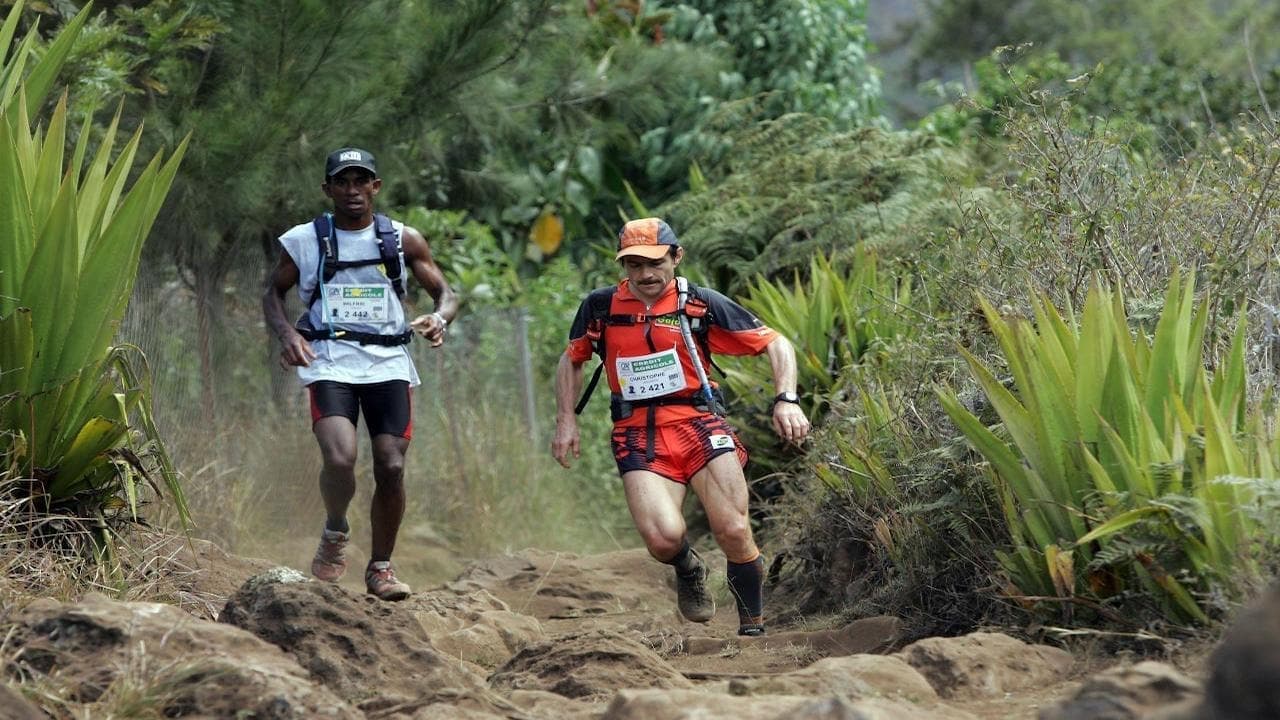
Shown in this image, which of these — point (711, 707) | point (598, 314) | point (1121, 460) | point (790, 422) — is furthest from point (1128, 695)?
point (598, 314)

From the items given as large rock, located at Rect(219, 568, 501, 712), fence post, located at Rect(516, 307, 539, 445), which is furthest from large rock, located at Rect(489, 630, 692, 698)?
fence post, located at Rect(516, 307, 539, 445)

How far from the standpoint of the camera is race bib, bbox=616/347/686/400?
283 inches

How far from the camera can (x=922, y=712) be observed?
4.45 metres

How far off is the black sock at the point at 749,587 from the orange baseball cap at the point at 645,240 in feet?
4.41

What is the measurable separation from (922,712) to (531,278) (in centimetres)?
1177

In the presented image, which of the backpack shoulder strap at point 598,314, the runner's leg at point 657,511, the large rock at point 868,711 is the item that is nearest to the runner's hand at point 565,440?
the backpack shoulder strap at point 598,314

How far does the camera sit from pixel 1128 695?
3605 millimetres

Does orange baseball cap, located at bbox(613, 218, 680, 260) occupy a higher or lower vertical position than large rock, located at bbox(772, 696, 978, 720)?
higher

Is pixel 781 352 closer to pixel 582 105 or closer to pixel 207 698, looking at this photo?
pixel 207 698

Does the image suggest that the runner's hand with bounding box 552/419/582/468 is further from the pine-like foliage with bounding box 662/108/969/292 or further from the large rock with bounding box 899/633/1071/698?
the pine-like foliage with bounding box 662/108/969/292

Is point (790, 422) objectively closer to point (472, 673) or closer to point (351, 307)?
point (351, 307)

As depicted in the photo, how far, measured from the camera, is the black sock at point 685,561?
7.24 m

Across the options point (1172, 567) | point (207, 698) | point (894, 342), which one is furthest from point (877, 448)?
point (207, 698)

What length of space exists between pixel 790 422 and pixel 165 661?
129 inches
